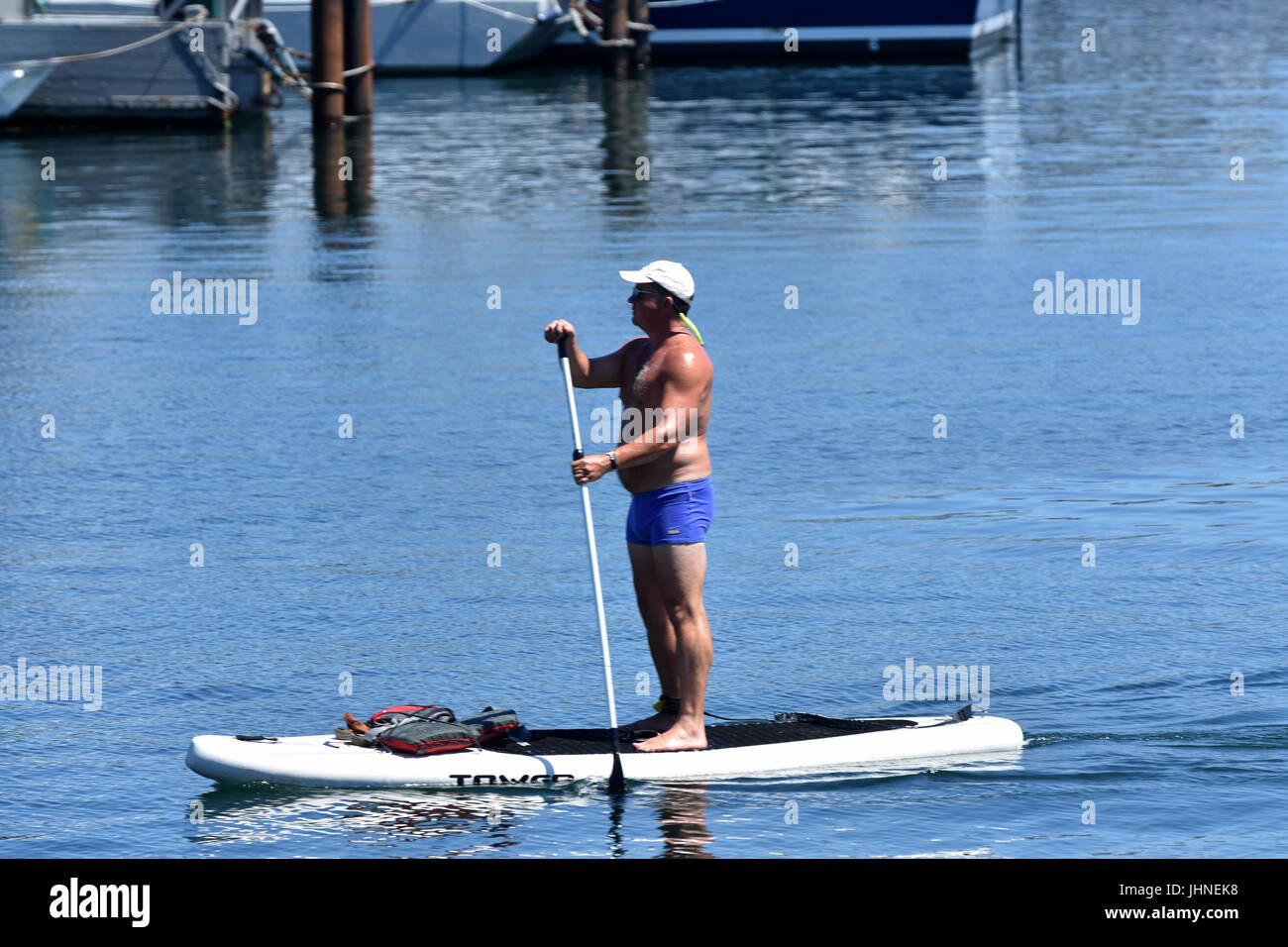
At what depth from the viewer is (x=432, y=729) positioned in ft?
25.3

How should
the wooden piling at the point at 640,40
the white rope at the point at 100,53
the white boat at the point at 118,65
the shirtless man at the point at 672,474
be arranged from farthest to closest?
1. the wooden piling at the point at 640,40
2. the white boat at the point at 118,65
3. the white rope at the point at 100,53
4. the shirtless man at the point at 672,474

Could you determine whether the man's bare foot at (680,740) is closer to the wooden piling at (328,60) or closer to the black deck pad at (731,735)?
the black deck pad at (731,735)

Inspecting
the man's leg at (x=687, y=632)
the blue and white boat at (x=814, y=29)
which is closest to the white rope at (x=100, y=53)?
the blue and white boat at (x=814, y=29)

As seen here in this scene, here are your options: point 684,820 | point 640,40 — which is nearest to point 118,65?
point 640,40

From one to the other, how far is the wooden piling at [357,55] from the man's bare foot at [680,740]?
23795mm

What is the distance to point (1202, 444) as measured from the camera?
40.3ft

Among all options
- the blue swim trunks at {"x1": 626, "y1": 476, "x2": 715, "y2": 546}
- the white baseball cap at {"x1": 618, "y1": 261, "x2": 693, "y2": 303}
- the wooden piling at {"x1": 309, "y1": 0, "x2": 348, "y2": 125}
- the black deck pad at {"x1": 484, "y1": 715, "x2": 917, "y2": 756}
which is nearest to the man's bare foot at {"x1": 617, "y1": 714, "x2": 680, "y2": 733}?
the black deck pad at {"x1": 484, "y1": 715, "x2": 917, "y2": 756}

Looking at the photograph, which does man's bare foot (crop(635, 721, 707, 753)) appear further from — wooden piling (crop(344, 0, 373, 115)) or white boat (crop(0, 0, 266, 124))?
white boat (crop(0, 0, 266, 124))

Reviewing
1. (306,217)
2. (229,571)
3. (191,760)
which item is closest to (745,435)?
(229,571)

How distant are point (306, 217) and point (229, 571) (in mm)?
12846

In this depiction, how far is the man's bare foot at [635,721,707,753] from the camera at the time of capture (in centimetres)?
767

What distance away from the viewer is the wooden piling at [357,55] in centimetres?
2988

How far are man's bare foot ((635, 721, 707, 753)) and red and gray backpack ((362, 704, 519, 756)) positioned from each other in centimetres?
55

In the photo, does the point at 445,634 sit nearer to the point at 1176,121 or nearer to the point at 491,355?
the point at 491,355
